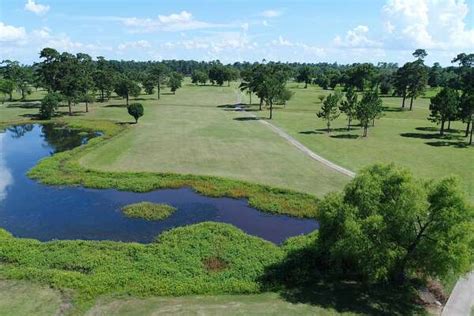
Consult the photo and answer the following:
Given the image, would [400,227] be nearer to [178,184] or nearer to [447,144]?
[178,184]

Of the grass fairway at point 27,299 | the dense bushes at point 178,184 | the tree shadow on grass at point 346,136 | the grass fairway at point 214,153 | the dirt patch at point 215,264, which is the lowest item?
the grass fairway at point 27,299

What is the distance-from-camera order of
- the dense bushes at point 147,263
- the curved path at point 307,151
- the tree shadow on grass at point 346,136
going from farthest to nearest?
1. the tree shadow on grass at point 346,136
2. the curved path at point 307,151
3. the dense bushes at point 147,263

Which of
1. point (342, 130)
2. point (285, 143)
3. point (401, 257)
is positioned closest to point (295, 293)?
point (401, 257)

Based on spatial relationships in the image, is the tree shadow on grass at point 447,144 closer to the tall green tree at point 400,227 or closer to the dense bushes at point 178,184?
the dense bushes at point 178,184

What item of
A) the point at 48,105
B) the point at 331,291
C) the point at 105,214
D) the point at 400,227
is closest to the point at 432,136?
the point at 400,227

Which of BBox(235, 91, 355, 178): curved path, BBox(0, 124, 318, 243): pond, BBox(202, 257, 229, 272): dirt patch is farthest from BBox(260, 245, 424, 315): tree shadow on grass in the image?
BBox(235, 91, 355, 178): curved path

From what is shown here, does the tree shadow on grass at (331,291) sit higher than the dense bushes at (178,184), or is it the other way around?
the dense bushes at (178,184)

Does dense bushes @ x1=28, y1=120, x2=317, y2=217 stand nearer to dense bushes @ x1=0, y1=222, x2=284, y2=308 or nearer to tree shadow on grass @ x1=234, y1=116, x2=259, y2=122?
dense bushes @ x1=0, y1=222, x2=284, y2=308

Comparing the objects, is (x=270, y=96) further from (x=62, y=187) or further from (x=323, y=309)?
(x=323, y=309)

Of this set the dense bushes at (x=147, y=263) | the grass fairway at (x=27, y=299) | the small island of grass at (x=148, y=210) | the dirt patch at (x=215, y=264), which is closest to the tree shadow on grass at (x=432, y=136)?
the small island of grass at (x=148, y=210)
